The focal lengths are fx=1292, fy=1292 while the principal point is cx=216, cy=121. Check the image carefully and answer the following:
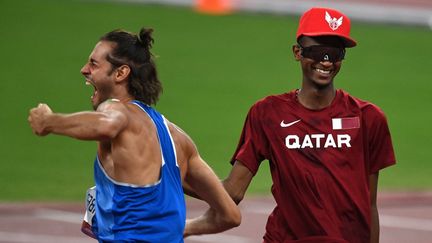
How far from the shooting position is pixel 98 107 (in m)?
6.20

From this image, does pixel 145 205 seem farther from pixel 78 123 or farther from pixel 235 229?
pixel 235 229

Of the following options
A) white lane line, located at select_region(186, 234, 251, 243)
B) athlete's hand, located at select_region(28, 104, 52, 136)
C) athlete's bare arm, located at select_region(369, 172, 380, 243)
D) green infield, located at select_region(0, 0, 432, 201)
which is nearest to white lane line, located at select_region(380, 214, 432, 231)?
green infield, located at select_region(0, 0, 432, 201)

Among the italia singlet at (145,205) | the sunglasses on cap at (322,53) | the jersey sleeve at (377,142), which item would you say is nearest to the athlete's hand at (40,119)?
the italia singlet at (145,205)

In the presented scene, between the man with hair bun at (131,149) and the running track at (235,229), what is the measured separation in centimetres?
542

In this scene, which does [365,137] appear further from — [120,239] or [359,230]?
[120,239]

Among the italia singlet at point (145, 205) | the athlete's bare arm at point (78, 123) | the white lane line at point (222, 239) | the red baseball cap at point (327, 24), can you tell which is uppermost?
the red baseball cap at point (327, 24)

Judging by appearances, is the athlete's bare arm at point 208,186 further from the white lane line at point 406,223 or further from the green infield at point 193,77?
the green infield at point 193,77

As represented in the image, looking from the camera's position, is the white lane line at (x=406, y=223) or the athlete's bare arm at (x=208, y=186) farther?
the white lane line at (x=406, y=223)

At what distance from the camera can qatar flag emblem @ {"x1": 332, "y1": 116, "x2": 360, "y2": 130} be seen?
6719 millimetres

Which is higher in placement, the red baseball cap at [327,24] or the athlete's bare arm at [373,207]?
the red baseball cap at [327,24]

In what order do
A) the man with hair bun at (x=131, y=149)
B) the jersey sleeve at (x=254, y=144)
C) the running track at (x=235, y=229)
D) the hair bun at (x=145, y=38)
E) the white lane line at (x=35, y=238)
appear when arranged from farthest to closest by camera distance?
the running track at (x=235, y=229)
the white lane line at (x=35, y=238)
the jersey sleeve at (x=254, y=144)
the hair bun at (x=145, y=38)
the man with hair bun at (x=131, y=149)

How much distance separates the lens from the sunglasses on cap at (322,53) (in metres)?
6.72

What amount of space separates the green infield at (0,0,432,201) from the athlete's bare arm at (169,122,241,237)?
705 cm

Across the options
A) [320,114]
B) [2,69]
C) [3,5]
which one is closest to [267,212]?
[320,114]
